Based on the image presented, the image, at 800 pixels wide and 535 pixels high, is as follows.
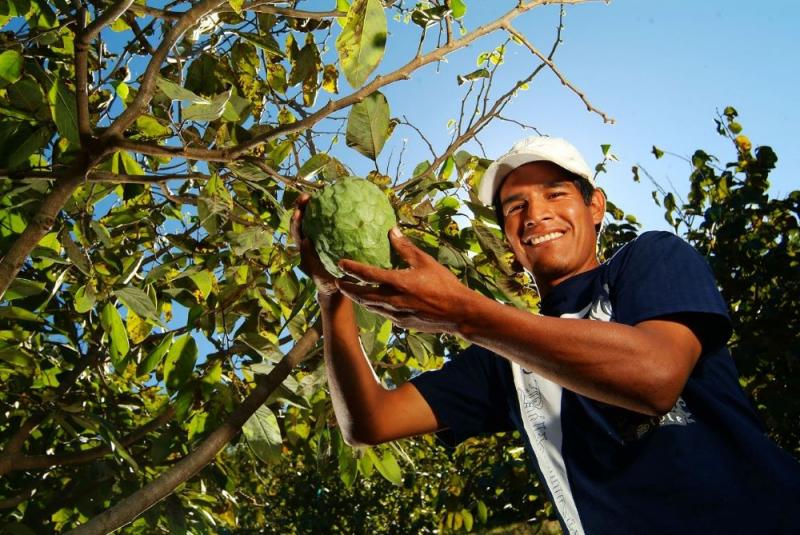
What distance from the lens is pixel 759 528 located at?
1.02m

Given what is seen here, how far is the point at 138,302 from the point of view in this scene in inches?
60.9

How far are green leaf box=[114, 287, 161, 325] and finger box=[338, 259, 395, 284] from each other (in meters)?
0.63

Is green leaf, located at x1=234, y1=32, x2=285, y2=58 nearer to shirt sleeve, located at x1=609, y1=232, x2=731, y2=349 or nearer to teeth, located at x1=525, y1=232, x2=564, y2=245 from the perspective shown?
teeth, located at x1=525, y1=232, x2=564, y2=245

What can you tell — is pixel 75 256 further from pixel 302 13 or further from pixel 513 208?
pixel 513 208

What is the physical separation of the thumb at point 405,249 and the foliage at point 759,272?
3.09m

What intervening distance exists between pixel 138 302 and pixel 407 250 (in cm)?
79

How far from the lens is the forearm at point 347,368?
4.90ft

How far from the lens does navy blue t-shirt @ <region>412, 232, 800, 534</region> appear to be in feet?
3.46

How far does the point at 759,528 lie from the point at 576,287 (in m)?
0.59

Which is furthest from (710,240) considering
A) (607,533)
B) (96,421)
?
(96,421)

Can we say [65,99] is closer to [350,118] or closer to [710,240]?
[350,118]

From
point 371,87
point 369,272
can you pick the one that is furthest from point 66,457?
point 371,87

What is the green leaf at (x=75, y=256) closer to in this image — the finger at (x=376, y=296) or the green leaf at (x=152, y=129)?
the green leaf at (x=152, y=129)

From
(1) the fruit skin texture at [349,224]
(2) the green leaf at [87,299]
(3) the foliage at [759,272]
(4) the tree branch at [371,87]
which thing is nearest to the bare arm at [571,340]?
(1) the fruit skin texture at [349,224]
